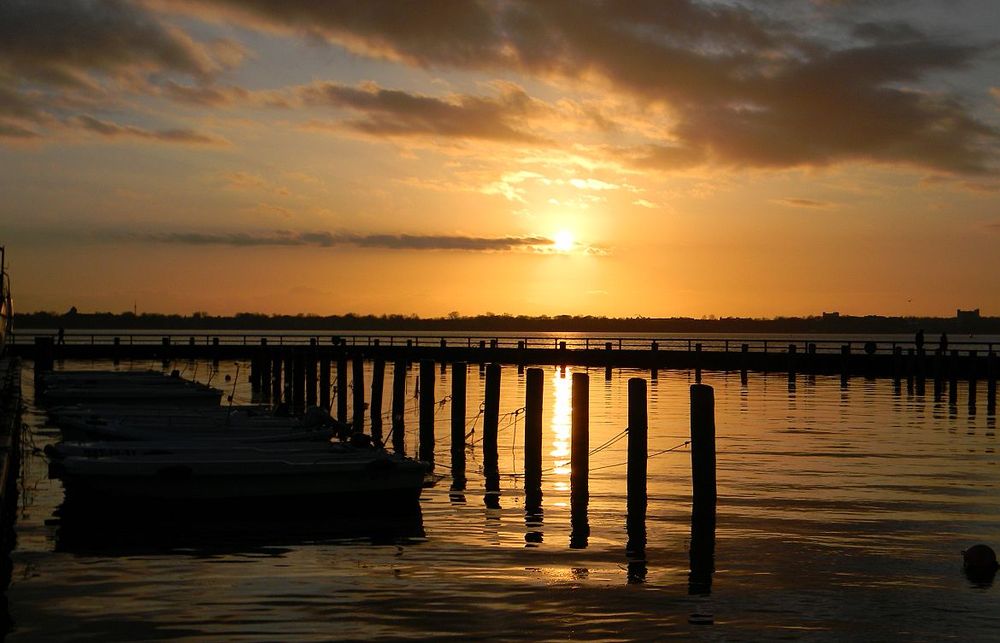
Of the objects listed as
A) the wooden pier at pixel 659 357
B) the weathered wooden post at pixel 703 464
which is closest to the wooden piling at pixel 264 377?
the wooden pier at pixel 659 357

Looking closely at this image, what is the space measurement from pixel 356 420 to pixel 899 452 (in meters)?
18.1

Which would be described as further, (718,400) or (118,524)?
(718,400)

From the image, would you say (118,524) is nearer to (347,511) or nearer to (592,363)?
(347,511)

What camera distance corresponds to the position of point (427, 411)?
34750 mm

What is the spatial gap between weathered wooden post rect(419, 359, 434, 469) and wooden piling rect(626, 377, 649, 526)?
11144mm

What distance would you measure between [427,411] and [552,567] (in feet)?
59.9

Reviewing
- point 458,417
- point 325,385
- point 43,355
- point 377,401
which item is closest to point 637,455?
point 458,417

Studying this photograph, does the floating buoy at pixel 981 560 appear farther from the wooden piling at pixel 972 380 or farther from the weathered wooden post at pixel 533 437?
the wooden piling at pixel 972 380

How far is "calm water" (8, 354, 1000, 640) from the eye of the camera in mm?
13602

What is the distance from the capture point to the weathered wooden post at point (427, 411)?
33219 mm

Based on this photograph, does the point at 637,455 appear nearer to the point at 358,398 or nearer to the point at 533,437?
the point at 533,437

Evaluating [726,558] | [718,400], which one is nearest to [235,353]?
[718,400]

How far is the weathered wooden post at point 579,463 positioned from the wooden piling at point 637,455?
96cm

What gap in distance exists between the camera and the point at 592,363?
81688 millimetres
